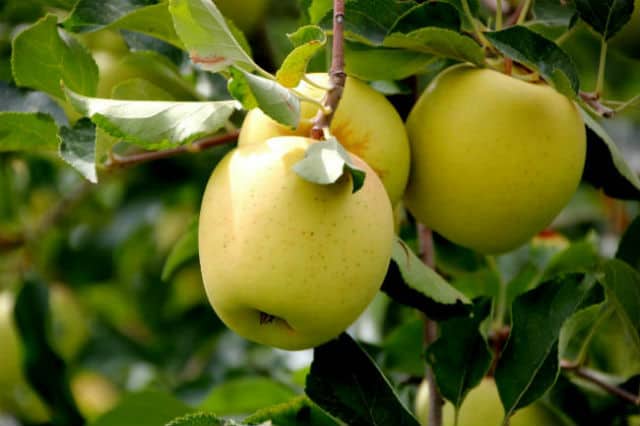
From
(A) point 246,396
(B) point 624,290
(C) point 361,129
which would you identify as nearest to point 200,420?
(C) point 361,129

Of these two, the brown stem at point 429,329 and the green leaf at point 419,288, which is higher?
the green leaf at point 419,288

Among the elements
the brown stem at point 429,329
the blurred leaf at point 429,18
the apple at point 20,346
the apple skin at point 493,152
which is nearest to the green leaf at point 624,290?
the apple skin at point 493,152

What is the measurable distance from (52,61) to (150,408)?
1.73ft

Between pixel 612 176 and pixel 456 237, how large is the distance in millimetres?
221

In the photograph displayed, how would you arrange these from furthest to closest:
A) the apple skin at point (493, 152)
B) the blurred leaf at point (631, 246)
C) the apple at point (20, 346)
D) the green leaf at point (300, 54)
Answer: the apple at point (20, 346), the blurred leaf at point (631, 246), the apple skin at point (493, 152), the green leaf at point (300, 54)

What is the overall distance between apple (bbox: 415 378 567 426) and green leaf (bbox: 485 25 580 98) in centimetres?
40

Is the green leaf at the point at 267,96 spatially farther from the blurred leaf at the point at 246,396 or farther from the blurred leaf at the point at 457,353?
the blurred leaf at the point at 246,396

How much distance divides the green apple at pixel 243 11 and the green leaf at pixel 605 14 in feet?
2.55

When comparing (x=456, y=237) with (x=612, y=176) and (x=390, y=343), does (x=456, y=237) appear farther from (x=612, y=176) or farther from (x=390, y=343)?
(x=390, y=343)

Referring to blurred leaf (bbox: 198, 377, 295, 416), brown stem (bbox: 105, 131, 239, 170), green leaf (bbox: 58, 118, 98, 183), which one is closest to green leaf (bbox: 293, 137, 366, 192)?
green leaf (bbox: 58, 118, 98, 183)

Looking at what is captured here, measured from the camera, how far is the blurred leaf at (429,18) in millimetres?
979

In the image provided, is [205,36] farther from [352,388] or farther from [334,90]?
[352,388]

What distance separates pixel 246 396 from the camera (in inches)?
61.5

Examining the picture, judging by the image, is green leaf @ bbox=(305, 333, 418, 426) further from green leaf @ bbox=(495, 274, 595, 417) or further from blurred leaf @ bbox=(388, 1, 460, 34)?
blurred leaf @ bbox=(388, 1, 460, 34)
